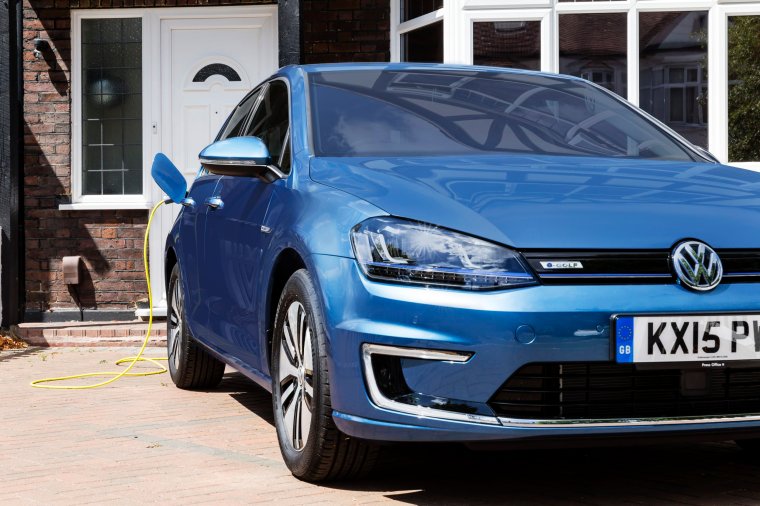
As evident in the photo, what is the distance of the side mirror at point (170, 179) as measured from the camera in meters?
6.64

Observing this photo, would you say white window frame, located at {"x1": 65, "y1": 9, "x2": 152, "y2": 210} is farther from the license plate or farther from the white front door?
the license plate

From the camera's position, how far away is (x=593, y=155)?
496 cm

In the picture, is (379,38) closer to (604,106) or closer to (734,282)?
(604,106)

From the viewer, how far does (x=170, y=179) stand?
6.65 metres

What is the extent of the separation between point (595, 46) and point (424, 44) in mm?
1521

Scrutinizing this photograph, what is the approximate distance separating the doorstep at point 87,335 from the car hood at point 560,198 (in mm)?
5953

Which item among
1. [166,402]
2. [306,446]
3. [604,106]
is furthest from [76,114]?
[306,446]

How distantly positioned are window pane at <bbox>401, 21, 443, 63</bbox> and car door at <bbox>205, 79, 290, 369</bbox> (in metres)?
4.81

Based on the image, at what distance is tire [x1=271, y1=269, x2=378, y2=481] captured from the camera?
4.20m

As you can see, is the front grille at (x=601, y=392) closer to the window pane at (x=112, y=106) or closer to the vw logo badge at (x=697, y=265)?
the vw logo badge at (x=697, y=265)

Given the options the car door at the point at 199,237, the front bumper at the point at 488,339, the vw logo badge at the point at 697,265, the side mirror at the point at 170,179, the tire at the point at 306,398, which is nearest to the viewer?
the front bumper at the point at 488,339

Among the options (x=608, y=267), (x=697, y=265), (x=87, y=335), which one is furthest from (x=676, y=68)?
(x=608, y=267)

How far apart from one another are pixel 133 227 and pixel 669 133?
7008mm

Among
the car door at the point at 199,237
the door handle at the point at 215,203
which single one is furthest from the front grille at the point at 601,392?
the car door at the point at 199,237
